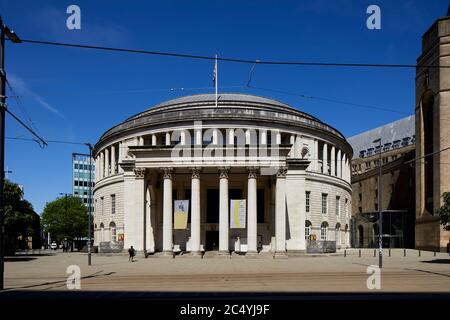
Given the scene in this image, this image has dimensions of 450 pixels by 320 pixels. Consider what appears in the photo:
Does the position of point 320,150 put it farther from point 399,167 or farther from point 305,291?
point 305,291

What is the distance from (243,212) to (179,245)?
14659mm

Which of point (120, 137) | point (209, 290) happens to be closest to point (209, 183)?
point (120, 137)

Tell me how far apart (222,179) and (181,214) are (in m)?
6.41

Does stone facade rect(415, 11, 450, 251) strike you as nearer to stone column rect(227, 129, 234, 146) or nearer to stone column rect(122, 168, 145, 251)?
stone column rect(227, 129, 234, 146)

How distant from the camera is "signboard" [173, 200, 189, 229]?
5600cm

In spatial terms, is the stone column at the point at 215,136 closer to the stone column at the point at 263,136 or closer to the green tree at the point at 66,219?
the stone column at the point at 263,136


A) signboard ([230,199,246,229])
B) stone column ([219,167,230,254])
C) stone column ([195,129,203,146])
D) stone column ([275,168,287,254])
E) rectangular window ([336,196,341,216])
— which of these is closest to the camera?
signboard ([230,199,246,229])

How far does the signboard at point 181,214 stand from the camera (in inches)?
2205

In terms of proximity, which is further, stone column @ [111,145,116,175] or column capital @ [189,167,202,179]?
stone column @ [111,145,116,175]

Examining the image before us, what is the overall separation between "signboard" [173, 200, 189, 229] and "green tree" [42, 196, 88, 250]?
50574 millimetres

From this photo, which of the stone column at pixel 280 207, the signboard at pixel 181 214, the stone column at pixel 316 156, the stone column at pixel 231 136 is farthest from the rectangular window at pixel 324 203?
the signboard at pixel 181 214

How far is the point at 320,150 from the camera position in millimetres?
81188

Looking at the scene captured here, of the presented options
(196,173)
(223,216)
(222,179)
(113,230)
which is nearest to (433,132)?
(222,179)

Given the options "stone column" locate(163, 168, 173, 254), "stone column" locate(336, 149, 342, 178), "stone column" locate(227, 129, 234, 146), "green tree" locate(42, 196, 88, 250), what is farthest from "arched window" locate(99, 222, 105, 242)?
"stone column" locate(336, 149, 342, 178)
